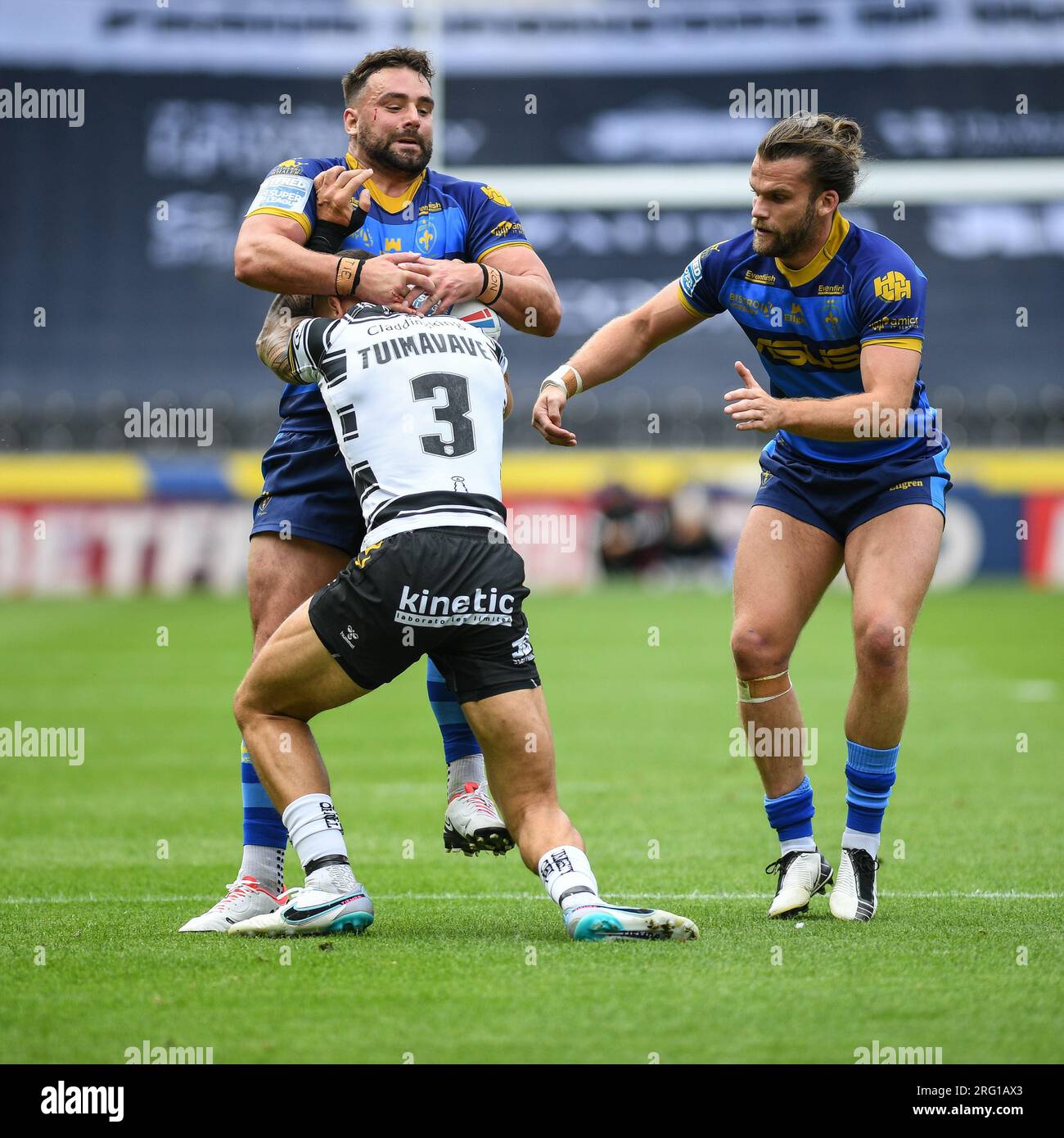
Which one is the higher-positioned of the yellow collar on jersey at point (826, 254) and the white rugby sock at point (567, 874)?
the yellow collar on jersey at point (826, 254)

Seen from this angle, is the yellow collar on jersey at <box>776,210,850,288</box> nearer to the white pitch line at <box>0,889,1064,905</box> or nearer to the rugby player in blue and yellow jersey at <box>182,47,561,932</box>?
the rugby player in blue and yellow jersey at <box>182,47,561,932</box>

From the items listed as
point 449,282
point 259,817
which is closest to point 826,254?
point 449,282

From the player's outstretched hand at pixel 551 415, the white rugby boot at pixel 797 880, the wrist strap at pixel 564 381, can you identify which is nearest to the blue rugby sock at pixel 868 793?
the white rugby boot at pixel 797 880

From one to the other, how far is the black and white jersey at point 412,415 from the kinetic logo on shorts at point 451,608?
8.4 inches

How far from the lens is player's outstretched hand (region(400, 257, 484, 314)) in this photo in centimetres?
513

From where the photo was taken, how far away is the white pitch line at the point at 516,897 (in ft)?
18.4

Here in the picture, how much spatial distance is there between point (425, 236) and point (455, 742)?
169 centimetres

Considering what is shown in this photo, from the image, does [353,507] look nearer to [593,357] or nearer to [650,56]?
[593,357]

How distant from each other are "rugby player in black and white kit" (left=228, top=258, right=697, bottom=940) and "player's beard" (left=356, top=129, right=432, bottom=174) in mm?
709

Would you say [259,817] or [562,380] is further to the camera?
[562,380]

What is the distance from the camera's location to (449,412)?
15.9 ft

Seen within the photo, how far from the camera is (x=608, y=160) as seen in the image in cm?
3281

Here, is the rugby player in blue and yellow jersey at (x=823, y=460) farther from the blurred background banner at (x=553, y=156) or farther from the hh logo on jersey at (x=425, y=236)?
the blurred background banner at (x=553, y=156)

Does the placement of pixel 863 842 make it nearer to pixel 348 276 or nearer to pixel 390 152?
pixel 348 276
